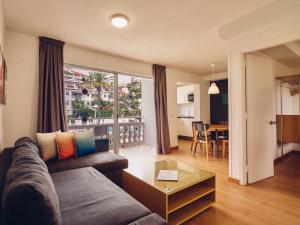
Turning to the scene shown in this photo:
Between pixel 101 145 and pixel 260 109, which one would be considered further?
pixel 101 145

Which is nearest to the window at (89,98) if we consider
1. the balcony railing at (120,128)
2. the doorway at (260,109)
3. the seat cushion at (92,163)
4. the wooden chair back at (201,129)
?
the balcony railing at (120,128)

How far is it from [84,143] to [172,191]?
5.48 ft

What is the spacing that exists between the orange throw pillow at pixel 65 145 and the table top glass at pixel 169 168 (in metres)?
1.01

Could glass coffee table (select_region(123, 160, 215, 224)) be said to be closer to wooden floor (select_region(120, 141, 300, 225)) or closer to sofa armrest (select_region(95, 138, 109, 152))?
wooden floor (select_region(120, 141, 300, 225))

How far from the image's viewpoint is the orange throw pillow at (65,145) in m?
2.52

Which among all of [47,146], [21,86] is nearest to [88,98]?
[21,86]

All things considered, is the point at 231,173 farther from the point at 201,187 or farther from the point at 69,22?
the point at 69,22

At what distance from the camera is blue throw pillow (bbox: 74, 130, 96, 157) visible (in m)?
2.67

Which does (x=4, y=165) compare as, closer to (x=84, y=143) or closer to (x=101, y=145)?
(x=84, y=143)

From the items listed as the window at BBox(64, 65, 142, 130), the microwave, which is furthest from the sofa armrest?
the microwave

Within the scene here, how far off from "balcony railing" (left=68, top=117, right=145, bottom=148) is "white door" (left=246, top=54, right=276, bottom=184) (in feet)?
9.99

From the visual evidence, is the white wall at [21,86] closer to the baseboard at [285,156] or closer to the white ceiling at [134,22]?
the white ceiling at [134,22]

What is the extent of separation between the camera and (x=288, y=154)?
4.30 meters

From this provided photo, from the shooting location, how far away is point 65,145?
2568 mm
